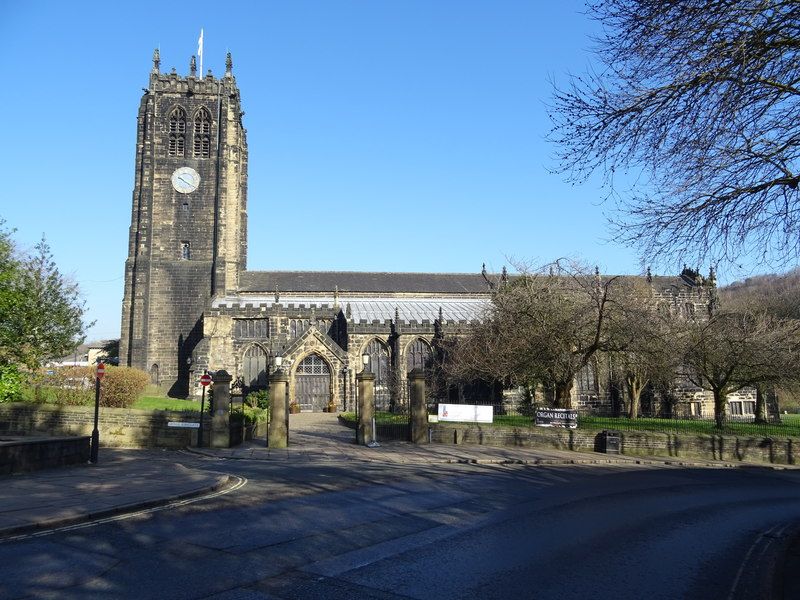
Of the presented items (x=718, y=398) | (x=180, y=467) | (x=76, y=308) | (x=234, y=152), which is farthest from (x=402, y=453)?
(x=234, y=152)

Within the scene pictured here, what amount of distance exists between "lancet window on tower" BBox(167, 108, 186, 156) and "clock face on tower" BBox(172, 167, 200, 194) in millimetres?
1678

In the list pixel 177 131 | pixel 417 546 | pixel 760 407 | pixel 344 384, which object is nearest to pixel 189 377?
pixel 344 384

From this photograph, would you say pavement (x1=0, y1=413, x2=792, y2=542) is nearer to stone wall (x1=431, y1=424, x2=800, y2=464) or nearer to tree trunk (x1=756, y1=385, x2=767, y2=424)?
stone wall (x1=431, y1=424, x2=800, y2=464)

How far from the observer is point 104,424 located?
2091 cm

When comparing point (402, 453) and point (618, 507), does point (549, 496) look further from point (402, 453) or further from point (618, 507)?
point (402, 453)

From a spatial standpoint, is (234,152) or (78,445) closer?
(78,445)

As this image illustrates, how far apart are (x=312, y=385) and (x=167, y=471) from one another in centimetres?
2774

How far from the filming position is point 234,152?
171 ft

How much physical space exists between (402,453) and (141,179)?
3947 centimetres

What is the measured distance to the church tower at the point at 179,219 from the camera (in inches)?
1875

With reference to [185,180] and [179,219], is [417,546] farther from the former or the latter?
[185,180]

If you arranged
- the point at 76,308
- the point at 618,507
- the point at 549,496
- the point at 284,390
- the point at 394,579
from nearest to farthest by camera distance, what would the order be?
1. the point at 394,579
2. the point at 618,507
3. the point at 549,496
4. the point at 284,390
5. the point at 76,308

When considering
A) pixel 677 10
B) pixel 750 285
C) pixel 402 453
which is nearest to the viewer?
pixel 677 10

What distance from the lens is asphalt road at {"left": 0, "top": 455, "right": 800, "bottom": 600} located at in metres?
6.48
